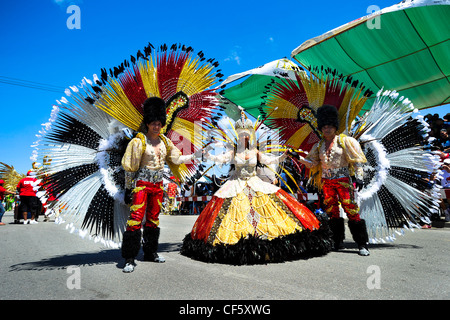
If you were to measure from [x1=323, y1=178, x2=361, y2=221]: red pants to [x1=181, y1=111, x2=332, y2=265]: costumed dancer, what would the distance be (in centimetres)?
42

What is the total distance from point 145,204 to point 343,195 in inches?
109

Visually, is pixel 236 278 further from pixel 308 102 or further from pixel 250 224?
pixel 308 102

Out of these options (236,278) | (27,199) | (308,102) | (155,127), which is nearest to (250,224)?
(236,278)

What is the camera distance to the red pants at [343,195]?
14.1 feet

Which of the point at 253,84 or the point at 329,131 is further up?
the point at 253,84

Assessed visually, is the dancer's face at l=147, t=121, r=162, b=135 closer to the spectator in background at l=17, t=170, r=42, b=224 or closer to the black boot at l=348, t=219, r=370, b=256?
the black boot at l=348, t=219, r=370, b=256

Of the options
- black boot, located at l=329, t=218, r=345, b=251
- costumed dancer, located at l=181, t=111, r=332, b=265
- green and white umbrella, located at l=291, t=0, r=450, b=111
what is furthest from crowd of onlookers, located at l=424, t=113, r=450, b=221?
costumed dancer, located at l=181, t=111, r=332, b=265

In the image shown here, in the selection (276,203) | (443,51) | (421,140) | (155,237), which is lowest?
(155,237)

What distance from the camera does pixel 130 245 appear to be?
11.8 feet

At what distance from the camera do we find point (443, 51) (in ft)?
25.1

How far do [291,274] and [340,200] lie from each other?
1734 millimetres

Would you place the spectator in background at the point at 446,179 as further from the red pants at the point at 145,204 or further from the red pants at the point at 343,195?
the red pants at the point at 145,204

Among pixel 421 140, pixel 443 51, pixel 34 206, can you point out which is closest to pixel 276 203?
pixel 421 140

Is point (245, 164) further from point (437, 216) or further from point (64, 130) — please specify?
point (437, 216)
